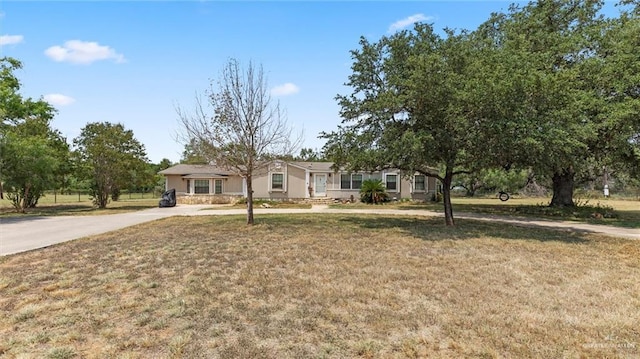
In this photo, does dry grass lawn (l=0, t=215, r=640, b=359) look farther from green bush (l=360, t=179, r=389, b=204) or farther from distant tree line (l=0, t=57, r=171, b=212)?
green bush (l=360, t=179, r=389, b=204)

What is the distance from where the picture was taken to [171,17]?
11531 millimetres

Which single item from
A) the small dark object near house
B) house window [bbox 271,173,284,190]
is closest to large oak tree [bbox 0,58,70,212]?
the small dark object near house

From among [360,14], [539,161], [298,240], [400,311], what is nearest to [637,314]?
[400,311]

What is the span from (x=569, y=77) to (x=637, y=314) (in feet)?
28.1

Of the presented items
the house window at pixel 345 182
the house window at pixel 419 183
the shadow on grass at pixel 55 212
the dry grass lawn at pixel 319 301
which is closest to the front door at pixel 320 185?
the house window at pixel 345 182

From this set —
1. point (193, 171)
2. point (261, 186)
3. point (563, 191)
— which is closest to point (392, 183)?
point (261, 186)

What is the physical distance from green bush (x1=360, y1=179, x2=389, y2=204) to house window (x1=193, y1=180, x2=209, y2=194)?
497 inches

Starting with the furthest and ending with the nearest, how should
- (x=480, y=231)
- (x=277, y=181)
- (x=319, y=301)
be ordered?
(x=277, y=181), (x=480, y=231), (x=319, y=301)

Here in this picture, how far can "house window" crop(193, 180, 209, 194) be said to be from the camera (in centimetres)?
2873

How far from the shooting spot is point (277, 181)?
2802 cm

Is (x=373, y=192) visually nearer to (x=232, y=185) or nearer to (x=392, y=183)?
(x=392, y=183)

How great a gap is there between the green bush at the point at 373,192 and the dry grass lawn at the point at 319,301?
16.6 metres

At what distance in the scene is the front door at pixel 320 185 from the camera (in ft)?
92.0

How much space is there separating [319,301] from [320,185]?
23.4 m
